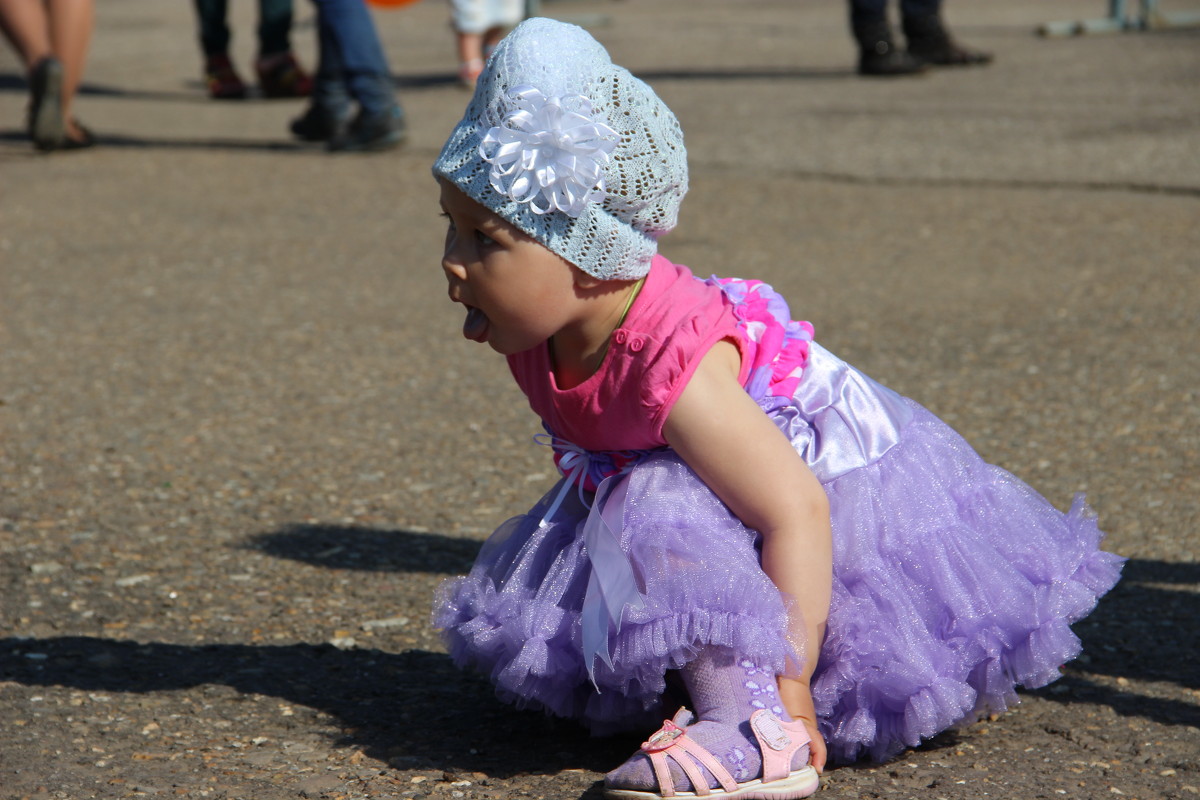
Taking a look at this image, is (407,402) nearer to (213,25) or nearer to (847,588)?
(847,588)

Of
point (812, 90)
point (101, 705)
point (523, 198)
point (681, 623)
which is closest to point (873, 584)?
point (681, 623)

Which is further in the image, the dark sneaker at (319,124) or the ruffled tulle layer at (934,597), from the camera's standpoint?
the dark sneaker at (319,124)

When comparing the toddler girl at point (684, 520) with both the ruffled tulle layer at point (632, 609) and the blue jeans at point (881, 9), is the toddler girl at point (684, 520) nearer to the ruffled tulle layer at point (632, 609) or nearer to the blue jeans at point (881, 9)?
the ruffled tulle layer at point (632, 609)

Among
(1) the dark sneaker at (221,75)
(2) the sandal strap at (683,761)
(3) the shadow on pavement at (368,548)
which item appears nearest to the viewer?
(2) the sandal strap at (683,761)

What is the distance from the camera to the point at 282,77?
9.02 metres

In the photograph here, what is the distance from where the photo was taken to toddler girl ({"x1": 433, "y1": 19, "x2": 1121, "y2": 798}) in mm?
2018

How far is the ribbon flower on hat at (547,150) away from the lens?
1984 mm

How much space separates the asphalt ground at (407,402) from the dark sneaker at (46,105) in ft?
0.42

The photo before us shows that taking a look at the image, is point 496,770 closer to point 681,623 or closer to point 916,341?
point 681,623

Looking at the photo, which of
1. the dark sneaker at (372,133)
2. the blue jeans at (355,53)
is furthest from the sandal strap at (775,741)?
the dark sneaker at (372,133)

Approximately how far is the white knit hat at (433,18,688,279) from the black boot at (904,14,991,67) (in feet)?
23.8

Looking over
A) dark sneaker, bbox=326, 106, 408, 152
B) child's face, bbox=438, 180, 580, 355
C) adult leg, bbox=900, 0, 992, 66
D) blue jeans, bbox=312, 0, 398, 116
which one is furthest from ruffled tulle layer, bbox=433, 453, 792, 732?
adult leg, bbox=900, 0, 992, 66

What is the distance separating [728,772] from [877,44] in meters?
7.36

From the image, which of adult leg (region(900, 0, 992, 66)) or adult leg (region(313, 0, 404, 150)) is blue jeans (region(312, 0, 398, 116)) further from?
adult leg (region(900, 0, 992, 66))
